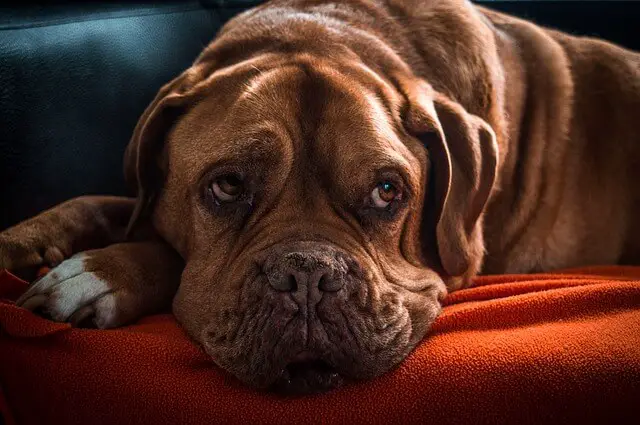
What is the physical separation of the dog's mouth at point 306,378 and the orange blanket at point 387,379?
A: 0.08 feet

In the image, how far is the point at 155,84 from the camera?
2836mm

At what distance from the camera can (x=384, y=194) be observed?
1935mm

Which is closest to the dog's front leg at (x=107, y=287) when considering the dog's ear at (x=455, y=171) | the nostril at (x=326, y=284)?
the nostril at (x=326, y=284)

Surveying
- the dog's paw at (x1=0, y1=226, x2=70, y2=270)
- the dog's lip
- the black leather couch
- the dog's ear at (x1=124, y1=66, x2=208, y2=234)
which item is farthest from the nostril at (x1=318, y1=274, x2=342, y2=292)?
the black leather couch

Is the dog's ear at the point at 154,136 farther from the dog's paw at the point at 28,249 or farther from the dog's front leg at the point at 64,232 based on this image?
the dog's paw at the point at 28,249

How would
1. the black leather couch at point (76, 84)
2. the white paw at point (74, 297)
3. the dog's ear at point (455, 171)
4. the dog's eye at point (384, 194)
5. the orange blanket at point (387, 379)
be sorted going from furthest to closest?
the black leather couch at point (76, 84) < the dog's ear at point (455, 171) < the dog's eye at point (384, 194) < the white paw at point (74, 297) < the orange blanket at point (387, 379)

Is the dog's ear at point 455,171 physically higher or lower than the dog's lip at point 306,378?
higher

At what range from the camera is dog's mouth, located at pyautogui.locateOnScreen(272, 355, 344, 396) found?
1.62 m

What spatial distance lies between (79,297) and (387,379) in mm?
821

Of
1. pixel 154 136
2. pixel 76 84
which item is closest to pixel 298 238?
pixel 154 136

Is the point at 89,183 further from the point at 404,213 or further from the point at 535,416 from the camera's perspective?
the point at 535,416

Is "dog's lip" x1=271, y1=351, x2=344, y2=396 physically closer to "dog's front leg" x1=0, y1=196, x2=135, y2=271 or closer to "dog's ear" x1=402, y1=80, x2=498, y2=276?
"dog's ear" x1=402, y1=80, x2=498, y2=276

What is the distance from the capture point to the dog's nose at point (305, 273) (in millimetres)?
1636

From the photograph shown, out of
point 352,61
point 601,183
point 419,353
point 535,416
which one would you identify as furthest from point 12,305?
point 601,183
